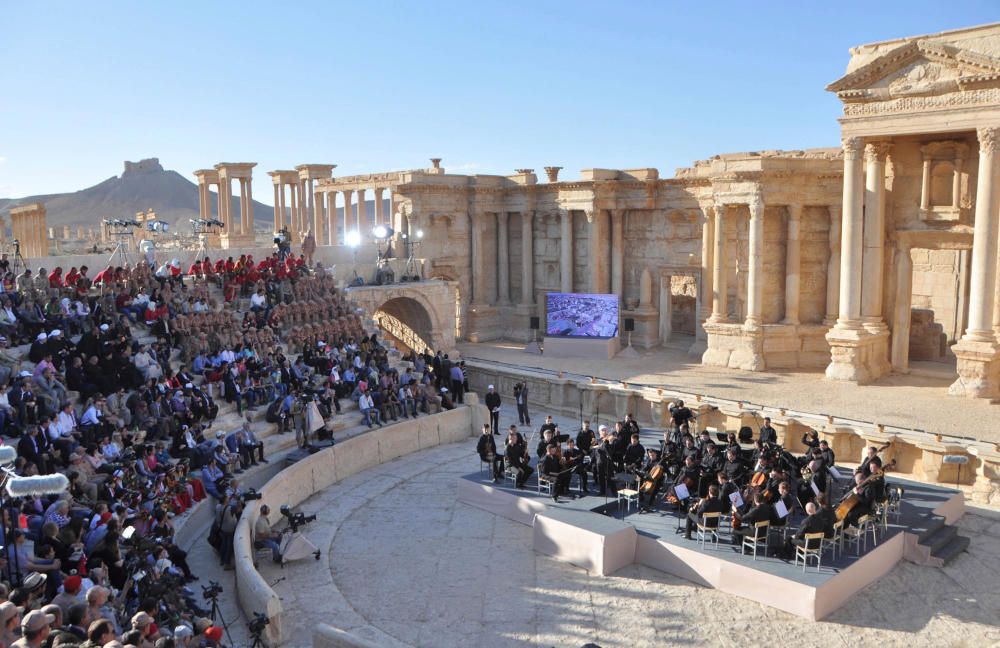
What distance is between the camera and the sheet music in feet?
50.6

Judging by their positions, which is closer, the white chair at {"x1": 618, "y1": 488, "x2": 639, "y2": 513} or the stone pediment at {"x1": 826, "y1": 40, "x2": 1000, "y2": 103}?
the white chair at {"x1": 618, "y1": 488, "x2": 639, "y2": 513}

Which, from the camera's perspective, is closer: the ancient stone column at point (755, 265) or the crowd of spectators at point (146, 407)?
the crowd of spectators at point (146, 407)

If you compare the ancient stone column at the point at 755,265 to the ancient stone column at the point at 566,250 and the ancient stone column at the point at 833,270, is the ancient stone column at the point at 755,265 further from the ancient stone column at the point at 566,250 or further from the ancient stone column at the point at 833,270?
the ancient stone column at the point at 566,250

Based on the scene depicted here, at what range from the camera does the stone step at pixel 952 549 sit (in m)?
16.6

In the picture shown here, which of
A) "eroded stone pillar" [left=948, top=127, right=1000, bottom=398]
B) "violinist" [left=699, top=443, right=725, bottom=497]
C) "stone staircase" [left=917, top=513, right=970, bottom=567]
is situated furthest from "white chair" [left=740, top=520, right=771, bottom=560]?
"eroded stone pillar" [left=948, top=127, right=1000, bottom=398]

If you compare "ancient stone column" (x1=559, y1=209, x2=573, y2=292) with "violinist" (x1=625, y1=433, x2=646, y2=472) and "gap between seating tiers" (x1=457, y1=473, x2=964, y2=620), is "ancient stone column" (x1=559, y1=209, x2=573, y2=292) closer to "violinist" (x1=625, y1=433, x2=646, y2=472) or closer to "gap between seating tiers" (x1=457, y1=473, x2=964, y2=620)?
"violinist" (x1=625, y1=433, x2=646, y2=472)

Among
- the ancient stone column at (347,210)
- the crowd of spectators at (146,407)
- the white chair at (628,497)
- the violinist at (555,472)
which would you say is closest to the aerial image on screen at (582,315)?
the crowd of spectators at (146,407)

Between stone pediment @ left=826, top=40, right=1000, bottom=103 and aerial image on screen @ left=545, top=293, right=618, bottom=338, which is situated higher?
stone pediment @ left=826, top=40, right=1000, bottom=103

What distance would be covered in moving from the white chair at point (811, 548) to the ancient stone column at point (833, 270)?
18.0m

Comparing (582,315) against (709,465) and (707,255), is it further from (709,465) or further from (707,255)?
(709,465)

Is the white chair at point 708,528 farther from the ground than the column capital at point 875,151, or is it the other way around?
the column capital at point 875,151

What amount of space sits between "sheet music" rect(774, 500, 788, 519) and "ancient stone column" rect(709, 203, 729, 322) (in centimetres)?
1779

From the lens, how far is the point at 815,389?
27.6 meters

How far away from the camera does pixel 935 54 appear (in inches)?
1016
